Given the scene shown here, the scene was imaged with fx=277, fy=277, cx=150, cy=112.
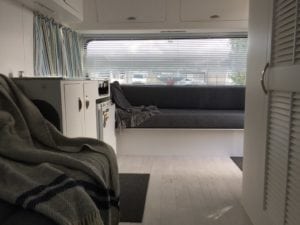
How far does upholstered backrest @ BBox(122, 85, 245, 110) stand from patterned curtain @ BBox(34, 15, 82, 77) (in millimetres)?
962

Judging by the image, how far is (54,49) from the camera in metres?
2.99

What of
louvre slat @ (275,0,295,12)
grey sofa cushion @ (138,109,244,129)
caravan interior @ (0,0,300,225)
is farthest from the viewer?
grey sofa cushion @ (138,109,244,129)

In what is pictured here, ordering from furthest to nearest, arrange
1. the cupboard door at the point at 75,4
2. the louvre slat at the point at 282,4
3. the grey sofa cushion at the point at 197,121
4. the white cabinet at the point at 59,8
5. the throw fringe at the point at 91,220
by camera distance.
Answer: the grey sofa cushion at the point at 197,121, the cupboard door at the point at 75,4, the white cabinet at the point at 59,8, the louvre slat at the point at 282,4, the throw fringe at the point at 91,220

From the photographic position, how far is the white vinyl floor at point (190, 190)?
2068 millimetres

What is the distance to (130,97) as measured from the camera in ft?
13.9

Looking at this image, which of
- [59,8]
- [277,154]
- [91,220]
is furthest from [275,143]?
[59,8]

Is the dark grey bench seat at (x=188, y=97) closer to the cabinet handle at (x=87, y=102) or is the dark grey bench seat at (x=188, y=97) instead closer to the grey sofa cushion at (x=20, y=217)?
the cabinet handle at (x=87, y=102)

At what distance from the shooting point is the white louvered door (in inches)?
51.6

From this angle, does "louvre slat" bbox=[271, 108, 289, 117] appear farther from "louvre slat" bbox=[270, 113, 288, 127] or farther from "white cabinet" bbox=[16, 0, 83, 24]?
"white cabinet" bbox=[16, 0, 83, 24]

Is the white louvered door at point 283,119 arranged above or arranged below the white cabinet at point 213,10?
below

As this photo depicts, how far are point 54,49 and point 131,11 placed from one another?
1204mm

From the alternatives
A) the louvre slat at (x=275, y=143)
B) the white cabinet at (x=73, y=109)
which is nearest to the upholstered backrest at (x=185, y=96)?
the white cabinet at (x=73, y=109)

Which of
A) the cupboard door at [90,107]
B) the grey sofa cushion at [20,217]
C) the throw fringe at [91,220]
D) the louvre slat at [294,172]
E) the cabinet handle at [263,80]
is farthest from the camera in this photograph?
the cupboard door at [90,107]

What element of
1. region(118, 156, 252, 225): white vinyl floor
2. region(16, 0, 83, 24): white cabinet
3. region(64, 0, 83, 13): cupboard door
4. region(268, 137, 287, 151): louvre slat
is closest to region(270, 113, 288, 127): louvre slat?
region(268, 137, 287, 151): louvre slat
